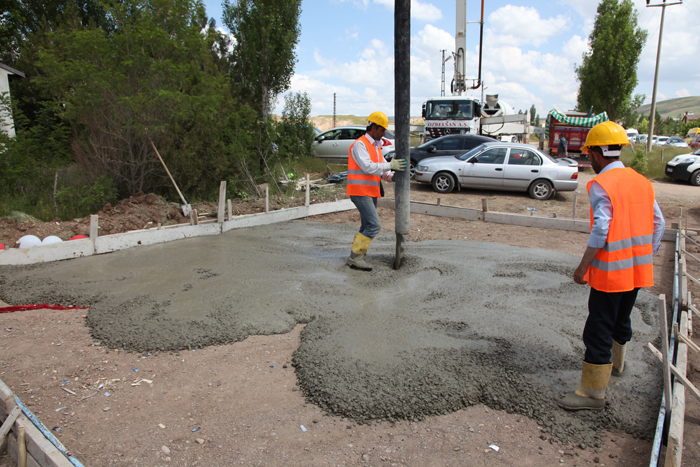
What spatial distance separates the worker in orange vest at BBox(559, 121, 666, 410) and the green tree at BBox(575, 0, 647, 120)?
87.7 feet

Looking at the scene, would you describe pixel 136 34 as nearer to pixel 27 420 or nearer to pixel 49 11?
pixel 27 420

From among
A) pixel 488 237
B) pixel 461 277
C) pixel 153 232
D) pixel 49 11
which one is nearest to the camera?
pixel 461 277

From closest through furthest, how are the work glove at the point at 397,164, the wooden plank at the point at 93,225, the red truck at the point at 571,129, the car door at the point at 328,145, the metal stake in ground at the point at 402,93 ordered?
1. the metal stake in ground at the point at 402,93
2. the work glove at the point at 397,164
3. the wooden plank at the point at 93,225
4. the car door at the point at 328,145
5. the red truck at the point at 571,129

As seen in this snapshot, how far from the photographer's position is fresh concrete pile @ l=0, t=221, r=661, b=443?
3.06 meters

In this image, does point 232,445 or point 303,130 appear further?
point 303,130

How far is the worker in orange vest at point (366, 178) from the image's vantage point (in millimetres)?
5531

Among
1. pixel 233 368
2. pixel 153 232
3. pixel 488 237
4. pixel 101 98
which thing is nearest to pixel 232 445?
pixel 233 368

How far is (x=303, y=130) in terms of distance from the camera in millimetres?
15891

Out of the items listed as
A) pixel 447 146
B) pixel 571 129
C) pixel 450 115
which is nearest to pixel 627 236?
pixel 447 146

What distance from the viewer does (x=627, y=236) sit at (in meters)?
2.72

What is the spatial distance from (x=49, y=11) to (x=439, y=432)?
22.5 m

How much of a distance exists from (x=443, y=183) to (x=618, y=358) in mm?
9968

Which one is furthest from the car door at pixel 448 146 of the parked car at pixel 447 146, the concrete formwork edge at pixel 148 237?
the concrete formwork edge at pixel 148 237

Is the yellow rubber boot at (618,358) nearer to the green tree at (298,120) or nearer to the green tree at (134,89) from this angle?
the green tree at (134,89)
